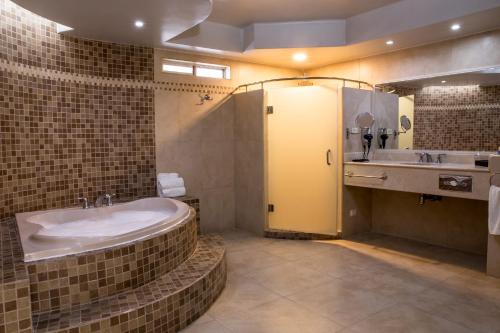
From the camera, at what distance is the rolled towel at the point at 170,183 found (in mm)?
3820

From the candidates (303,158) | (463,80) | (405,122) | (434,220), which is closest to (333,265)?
(303,158)

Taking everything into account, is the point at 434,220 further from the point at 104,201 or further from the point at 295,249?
the point at 104,201

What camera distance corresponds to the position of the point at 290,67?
5.12m

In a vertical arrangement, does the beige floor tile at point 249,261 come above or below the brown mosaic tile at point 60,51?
below

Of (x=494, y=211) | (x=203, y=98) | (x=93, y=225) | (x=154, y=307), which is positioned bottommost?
(x=154, y=307)

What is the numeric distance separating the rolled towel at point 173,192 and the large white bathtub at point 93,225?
19 cm

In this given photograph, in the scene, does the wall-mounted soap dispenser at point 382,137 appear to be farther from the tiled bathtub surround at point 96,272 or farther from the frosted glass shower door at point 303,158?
the tiled bathtub surround at point 96,272

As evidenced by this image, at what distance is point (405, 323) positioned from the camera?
2.31 m

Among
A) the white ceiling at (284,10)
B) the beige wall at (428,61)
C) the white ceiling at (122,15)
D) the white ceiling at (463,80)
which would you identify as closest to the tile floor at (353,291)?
the white ceiling at (463,80)

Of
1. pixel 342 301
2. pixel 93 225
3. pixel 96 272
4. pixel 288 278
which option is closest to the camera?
pixel 96 272

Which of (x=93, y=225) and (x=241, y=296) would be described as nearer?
(x=241, y=296)

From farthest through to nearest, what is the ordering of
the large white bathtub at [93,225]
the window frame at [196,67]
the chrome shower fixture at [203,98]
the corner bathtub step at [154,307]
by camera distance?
1. the chrome shower fixture at [203,98]
2. the window frame at [196,67]
3. the large white bathtub at [93,225]
4. the corner bathtub step at [154,307]

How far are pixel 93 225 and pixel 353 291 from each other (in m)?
2.22

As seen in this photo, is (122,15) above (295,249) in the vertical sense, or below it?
above
